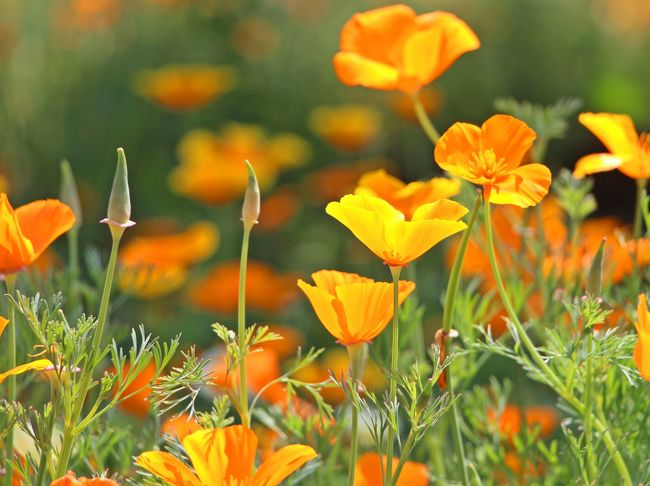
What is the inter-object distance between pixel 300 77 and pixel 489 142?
2586 mm

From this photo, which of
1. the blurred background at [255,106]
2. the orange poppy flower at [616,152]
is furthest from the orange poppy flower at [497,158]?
the blurred background at [255,106]

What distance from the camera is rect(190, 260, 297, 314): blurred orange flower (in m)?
1.88

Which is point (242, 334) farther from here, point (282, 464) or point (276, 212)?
point (276, 212)

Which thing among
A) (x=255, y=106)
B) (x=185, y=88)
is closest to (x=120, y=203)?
(x=185, y=88)

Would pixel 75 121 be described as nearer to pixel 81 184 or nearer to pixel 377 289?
pixel 81 184

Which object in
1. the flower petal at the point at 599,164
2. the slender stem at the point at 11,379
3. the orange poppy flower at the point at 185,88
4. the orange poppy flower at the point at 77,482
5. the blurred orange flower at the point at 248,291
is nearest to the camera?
the orange poppy flower at the point at 77,482

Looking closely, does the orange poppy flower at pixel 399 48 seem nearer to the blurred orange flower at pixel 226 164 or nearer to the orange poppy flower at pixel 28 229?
the orange poppy flower at pixel 28 229

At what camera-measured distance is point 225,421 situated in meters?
0.69

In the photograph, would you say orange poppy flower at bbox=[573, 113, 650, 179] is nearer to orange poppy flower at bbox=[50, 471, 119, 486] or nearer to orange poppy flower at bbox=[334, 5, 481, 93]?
orange poppy flower at bbox=[334, 5, 481, 93]

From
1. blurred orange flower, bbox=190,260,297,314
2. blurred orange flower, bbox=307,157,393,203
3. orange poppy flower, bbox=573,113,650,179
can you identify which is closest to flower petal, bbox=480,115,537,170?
orange poppy flower, bbox=573,113,650,179

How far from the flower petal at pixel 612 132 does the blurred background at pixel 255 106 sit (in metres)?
1.31

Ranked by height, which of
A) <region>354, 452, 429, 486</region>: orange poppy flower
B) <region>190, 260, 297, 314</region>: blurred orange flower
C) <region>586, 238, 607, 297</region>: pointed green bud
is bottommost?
<region>190, 260, 297, 314</region>: blurred orange flower

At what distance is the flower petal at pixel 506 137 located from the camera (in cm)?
70

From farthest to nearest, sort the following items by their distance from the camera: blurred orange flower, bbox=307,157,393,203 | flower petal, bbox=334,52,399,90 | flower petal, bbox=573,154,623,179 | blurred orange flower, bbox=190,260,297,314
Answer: blurred orange flower, bbox=307,157,393,203, blurred orange flower, bbox=190,260,297,314, flower petal, bbox=334,52,399,90, flower petal, bbox=573,154,623,179
